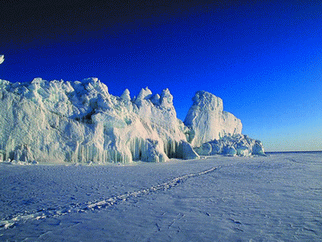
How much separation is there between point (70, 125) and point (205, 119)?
30405mm

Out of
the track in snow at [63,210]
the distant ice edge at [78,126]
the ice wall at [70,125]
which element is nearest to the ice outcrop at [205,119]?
the distant ice edge at [78,126]

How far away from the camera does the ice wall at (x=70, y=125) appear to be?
15570 millimetres

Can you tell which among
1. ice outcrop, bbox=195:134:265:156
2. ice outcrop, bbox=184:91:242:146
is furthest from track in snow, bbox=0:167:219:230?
ice outcrop, bbox=184:91:242:146

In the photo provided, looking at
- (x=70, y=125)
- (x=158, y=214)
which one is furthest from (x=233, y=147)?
(x=158, y=214)

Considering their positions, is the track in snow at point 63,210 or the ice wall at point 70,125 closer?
the track in snow at point 63,210

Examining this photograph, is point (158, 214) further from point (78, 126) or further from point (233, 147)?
point (233, 147)

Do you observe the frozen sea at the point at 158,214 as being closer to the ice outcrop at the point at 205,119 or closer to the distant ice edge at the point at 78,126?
the distant ice edge at the point at 78,126

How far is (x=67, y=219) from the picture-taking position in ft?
14.3

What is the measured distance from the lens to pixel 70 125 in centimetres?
1833

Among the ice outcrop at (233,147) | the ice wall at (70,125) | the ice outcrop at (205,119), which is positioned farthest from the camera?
the ice outcrop at (205,119)

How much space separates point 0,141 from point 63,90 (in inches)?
317

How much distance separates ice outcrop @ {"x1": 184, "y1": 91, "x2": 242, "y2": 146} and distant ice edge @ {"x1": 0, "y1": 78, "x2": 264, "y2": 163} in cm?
1014

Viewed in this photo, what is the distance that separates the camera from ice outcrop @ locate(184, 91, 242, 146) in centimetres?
4078

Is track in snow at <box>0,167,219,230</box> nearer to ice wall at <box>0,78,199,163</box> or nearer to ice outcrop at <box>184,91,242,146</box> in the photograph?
ice wall at <box>0,78,199,163</box>
